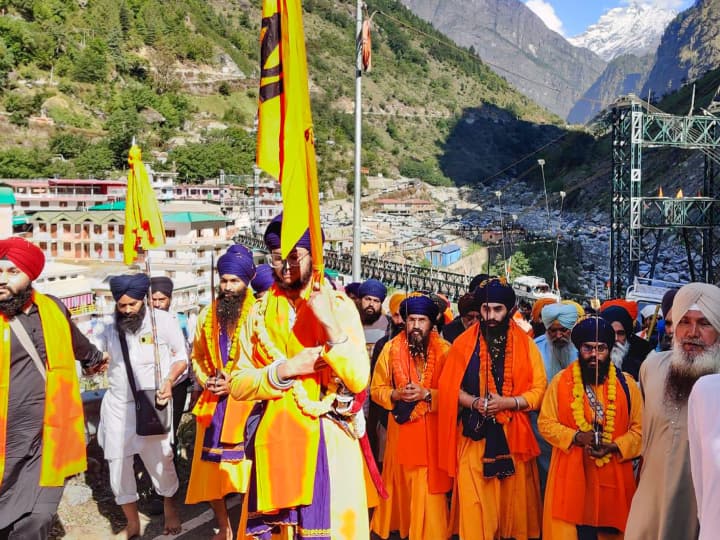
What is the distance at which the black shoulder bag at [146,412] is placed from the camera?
363 centimetres

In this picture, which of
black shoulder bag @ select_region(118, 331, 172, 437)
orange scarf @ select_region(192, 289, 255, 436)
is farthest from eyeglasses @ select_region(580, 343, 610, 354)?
black shoulder bag @ select_region(118, 331, 172, 437)

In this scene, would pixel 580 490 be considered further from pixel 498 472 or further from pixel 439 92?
pixel 439 92

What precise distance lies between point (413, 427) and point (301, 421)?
53.9 inches

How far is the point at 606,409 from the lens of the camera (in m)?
3.16

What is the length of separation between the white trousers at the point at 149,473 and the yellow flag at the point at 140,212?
1.31 m

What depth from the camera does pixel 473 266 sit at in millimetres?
36719

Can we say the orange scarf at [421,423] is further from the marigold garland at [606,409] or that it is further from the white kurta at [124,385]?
the white kurta at [124,385]

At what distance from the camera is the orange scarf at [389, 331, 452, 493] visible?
3549mm

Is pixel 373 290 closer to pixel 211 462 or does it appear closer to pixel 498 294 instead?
pixel 498 294

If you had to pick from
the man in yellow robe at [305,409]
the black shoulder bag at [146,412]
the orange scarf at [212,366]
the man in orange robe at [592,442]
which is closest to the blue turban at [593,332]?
the man in orange robe at [592,442]

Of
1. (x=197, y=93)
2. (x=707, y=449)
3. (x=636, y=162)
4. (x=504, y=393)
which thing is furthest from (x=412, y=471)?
(x=197, y=93)

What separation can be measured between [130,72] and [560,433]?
92410mm

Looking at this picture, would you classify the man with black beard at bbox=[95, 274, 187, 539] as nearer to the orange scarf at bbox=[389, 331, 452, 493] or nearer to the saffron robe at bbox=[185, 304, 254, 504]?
the saffron robe at bbox=[185, 304, 254, 504]

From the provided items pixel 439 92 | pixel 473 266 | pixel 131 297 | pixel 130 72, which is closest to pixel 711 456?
pixel 131 297
